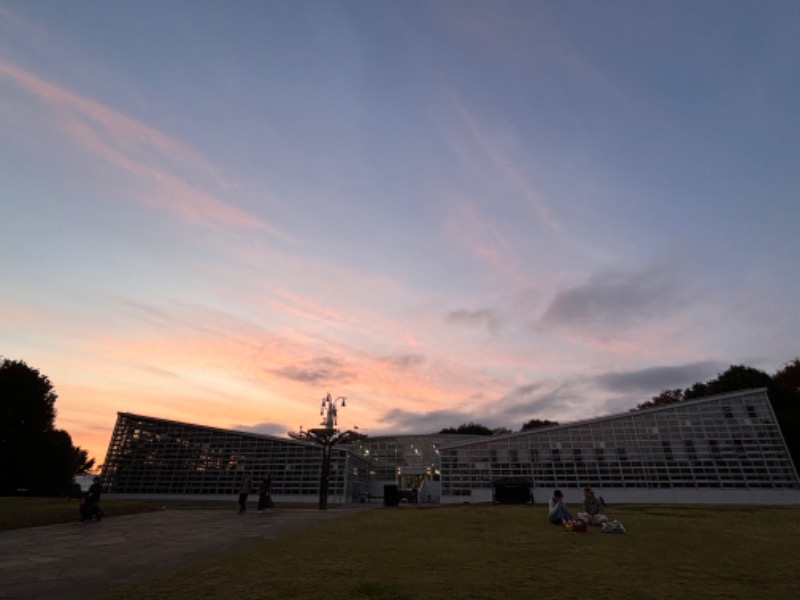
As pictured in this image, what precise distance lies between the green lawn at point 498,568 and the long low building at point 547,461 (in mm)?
27006

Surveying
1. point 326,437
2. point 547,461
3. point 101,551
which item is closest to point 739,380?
point 547,461

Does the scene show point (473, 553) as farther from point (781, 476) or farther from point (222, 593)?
point (781, 476)

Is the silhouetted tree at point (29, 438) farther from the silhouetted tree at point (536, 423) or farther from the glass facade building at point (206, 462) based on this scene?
the silhouetted tree at point (536, 423)

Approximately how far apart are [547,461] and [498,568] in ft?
131

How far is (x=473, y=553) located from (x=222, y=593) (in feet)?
18.3

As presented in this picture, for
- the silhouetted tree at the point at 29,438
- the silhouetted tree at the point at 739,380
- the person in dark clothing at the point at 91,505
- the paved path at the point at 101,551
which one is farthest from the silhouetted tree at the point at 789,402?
the silhouetted tree at the point at 29,438

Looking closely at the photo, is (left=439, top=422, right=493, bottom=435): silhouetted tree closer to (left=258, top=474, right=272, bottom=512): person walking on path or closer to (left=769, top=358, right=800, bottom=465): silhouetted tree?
(left=769, top=358, right=800, bottom=465): silhouetted tree

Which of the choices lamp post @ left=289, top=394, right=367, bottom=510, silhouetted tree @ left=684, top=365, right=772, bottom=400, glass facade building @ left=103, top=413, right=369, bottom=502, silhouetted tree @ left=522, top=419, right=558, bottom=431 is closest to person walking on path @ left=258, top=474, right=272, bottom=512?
lamp post @ left=289, top=394, right=367, bottom=510

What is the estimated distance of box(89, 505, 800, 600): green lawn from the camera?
5.93 meters

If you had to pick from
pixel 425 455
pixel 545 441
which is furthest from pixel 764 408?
pixel 425 455

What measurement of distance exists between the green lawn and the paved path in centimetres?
90

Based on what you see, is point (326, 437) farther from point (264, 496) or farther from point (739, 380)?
point (739, 380)

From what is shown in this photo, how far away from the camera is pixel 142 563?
8.76 metres

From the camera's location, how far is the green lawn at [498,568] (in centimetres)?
593
